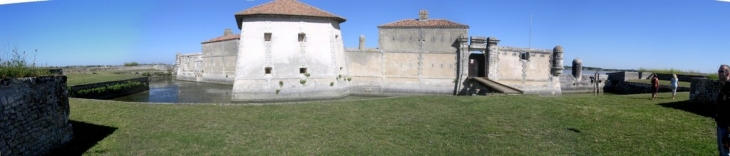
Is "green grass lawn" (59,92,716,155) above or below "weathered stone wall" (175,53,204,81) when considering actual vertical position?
below

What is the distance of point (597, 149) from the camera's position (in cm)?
671

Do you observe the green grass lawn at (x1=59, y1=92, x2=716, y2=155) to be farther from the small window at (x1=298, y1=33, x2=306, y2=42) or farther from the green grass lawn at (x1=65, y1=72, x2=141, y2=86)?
the green grass lawn at (x1=65, y1=72, x2=141, y2=86)

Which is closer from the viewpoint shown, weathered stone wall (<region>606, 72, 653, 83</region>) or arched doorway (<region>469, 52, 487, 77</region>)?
arched doorway (<region>469, 52, 487, 77</region>)

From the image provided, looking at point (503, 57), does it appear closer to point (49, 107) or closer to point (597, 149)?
point (597, 149)

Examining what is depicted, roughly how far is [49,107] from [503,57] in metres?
26.1

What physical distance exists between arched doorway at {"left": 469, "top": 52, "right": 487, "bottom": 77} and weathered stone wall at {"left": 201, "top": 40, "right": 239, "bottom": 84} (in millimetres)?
20606

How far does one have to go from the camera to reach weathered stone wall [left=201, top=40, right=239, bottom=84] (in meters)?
34.2

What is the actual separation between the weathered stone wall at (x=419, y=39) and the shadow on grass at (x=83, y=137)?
20.9 metres

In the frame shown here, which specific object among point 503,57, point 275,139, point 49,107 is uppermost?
point 503,57

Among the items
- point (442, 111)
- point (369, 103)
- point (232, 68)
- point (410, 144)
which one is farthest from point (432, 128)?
point (232, 68)

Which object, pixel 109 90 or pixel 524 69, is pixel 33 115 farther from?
pixel 524 69

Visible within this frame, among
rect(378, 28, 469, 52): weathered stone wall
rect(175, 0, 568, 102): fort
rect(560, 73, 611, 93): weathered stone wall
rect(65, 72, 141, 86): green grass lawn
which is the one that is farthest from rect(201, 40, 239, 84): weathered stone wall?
rect(560, 73, 611, 93): weathered stone wall

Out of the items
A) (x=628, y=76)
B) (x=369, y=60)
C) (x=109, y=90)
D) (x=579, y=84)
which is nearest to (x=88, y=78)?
(x=109, y=90)

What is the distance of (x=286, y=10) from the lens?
23828mm
